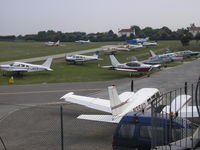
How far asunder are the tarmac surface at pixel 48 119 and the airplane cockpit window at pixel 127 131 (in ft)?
7.01

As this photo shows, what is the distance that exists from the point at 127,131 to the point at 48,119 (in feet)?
23.8

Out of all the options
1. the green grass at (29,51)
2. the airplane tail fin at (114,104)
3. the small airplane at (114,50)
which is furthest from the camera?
the small airplane at (114,50)

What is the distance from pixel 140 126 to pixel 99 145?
2882 mm

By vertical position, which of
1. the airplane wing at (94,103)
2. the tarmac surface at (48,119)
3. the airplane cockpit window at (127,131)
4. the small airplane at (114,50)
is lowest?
the tarmac surface at (48,119)

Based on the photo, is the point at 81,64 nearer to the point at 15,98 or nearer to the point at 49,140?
the point at 15,98

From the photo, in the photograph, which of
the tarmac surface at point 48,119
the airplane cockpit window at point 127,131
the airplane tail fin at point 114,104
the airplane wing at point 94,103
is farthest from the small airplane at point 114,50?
the airplane cockpit window at point 127,131

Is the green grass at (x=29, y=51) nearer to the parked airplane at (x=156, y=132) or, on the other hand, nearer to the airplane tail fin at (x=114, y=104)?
the airplane tail fin at (x=114, y=104)

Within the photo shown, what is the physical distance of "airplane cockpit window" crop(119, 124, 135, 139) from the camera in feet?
27.6

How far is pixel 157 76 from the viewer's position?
1232 inches

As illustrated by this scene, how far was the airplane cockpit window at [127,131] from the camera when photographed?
332 inches

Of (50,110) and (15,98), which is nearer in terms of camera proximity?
(50,110)

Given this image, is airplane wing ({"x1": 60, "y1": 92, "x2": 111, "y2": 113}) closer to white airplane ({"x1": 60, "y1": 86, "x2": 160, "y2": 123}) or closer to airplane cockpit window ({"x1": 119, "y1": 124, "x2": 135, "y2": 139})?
white airplane ({"x1": 60, "y1": 86, "x2": 160, "y2": 123})

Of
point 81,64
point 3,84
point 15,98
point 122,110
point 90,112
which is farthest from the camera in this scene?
point 81,64

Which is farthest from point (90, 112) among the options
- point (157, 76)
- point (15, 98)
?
point (157, 76)
